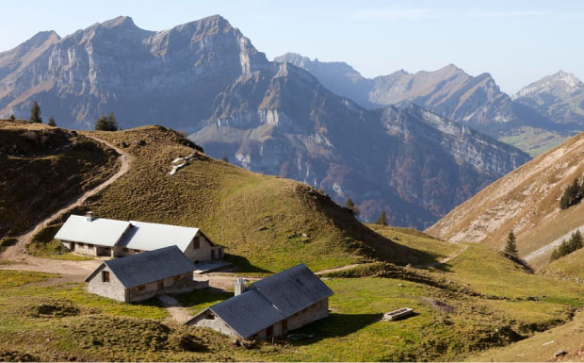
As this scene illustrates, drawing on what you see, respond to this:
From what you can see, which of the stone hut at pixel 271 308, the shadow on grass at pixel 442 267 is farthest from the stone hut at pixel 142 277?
the shadow on grass at pixel 442 267

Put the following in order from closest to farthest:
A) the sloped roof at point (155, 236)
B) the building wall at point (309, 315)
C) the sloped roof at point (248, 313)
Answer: the sloped roof at point (248, 313) < the building wall at point (309, 315) < the sloped roof at point (155, 236)

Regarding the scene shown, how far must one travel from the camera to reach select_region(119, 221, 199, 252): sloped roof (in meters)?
73.0

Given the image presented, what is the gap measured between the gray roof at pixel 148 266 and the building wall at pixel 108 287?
23.1 inches

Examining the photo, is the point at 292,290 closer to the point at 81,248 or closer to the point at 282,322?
the point at 282,322

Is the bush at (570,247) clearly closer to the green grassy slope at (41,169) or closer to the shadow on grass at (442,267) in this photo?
the shadow on grass at (442,267)

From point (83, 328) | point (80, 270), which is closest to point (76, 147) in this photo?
point (80, 270)

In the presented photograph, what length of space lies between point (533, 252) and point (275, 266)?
96.4 meters

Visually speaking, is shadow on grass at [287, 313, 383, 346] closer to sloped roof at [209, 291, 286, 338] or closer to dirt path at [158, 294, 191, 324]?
sloped roof at [209, 291, 286, 338]

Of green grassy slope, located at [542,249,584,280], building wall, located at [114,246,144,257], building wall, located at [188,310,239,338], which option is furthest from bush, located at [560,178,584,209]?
building wall, located at [188,310,239,338]

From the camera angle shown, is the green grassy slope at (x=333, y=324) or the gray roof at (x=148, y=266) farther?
the gray roof at (x=148, y=266)

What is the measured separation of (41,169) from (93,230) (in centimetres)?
2753

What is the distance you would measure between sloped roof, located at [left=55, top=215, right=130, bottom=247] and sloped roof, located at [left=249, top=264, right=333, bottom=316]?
35.3 metres

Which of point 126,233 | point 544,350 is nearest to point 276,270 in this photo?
point 126,233

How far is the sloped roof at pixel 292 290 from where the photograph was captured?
1890 inches
